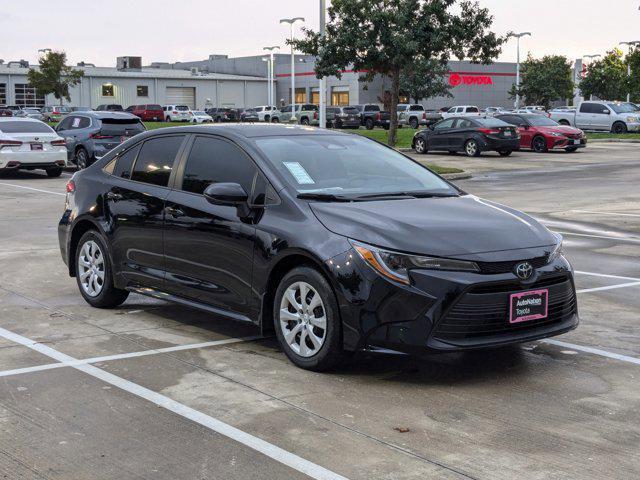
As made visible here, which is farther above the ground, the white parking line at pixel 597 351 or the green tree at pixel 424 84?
the green tree at pixel 424 84

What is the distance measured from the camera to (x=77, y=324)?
25.9 ft

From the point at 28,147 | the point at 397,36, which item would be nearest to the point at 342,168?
the point at 28,147

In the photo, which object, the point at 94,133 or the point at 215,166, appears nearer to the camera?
the point at 215,166

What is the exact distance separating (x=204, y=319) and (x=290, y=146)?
1.81 metres

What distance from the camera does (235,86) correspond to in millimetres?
105750

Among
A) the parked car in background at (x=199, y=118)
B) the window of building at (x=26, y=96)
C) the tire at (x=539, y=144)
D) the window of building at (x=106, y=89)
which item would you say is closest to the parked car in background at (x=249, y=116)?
the parked car in background at (x=199, y=118)

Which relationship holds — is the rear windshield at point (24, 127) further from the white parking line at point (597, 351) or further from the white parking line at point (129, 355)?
the white parking line at point (597, 351)

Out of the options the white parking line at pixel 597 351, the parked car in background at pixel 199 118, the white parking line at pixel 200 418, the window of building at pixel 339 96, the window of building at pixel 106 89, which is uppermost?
the window of building at pixel 106 89

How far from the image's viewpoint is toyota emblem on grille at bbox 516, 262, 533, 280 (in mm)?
6039

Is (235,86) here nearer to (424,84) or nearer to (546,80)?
(424,84)

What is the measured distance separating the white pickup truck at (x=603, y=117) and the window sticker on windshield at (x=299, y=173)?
45527 millimetres

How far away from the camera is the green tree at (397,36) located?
3133cm

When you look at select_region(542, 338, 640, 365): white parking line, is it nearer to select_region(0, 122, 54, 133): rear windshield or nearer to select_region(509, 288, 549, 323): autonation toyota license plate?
select_region(509, 288, 549, 323): autonation toyota license plate

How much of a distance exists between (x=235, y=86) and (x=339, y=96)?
14.2 meters
